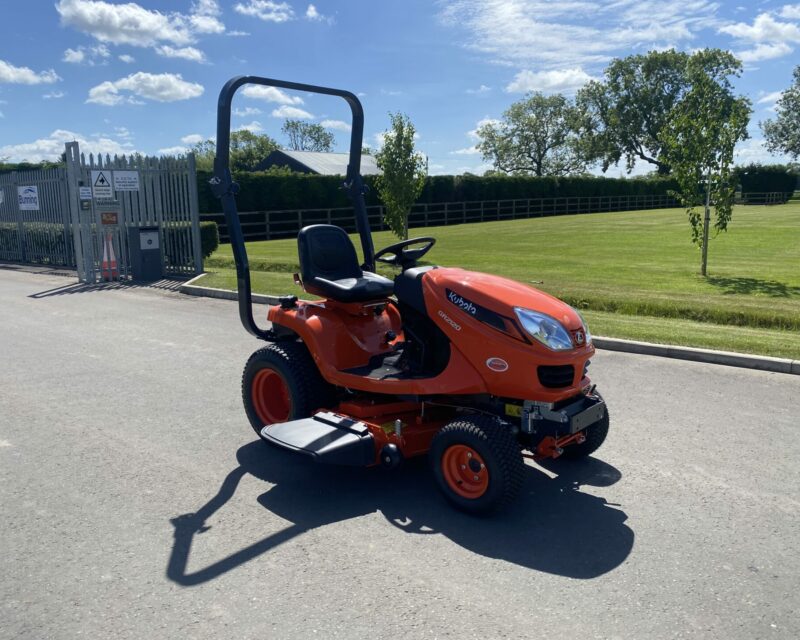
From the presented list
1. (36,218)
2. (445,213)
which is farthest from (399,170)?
(445,213)

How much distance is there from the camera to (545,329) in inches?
154

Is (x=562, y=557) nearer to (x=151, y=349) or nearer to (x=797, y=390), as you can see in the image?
(x=797, y=390)

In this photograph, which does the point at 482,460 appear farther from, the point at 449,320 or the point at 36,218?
the point at 36,218

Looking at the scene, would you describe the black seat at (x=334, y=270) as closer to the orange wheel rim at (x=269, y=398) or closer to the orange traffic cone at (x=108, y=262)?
the orange wheel rim at (x=269, y=398)

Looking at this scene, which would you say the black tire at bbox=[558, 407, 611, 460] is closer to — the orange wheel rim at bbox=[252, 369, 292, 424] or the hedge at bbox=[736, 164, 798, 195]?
the orange wheel rim at bbox=[252, 369, 292, 424]

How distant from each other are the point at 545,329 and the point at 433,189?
3543 cm

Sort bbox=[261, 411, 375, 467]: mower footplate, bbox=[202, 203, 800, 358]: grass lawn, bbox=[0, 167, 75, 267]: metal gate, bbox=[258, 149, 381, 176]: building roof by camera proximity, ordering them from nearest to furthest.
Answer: bbox=[261, 411, 375, 467]: mower footplate → bbox=[202, 203, 800, 358]: grass lawn → bbox=[0, 167, 75, 267]: metal gate → bbox=[258, 149, 381, 176]: building roof

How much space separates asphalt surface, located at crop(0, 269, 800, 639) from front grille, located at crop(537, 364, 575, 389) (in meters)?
0.71

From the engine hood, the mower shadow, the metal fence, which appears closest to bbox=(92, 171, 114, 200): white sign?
the metal fence

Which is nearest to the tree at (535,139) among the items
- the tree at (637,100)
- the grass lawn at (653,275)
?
the tree at (637,100)

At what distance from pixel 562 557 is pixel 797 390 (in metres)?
3.93

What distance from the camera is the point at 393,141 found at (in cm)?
1748

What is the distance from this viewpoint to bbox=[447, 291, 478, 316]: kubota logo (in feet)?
13.2

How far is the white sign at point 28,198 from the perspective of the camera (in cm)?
1766
